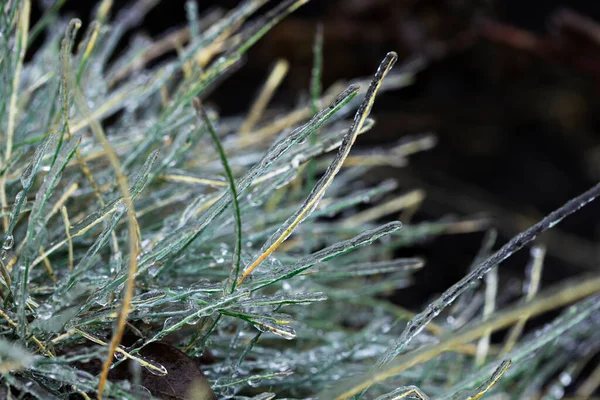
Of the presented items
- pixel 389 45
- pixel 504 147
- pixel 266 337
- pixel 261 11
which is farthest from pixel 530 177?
pixel 266 337

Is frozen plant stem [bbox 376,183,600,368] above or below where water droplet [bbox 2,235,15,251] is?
below

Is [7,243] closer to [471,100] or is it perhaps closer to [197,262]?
[197,262]

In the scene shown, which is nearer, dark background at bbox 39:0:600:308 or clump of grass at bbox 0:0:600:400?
clump of grass at bbox 0:0:600:400

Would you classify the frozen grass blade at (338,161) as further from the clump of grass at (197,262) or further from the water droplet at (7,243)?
the water droplet at (7,243)

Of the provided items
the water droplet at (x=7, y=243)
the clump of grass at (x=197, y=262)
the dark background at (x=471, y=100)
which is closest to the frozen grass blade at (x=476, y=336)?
the clump of grass at (x=197, y=262)

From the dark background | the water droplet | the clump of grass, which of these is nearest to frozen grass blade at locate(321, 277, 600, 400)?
the clump of grass

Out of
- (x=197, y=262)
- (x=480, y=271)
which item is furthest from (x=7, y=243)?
(x=480, y=271)

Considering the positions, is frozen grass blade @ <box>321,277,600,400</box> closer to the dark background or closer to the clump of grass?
the clump of grass
